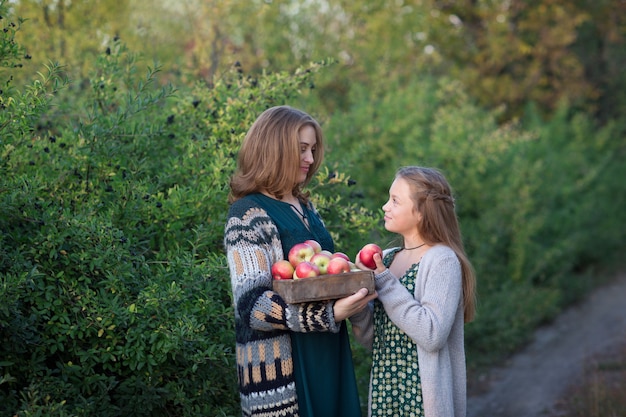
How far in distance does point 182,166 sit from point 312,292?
1.72 m

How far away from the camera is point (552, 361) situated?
760 centimetres

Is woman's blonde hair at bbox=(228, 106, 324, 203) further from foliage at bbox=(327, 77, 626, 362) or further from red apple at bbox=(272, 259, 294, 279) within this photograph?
foliage at bbox=(327, 77, 626, 362)

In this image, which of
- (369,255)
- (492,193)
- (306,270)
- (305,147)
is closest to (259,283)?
(306,270)

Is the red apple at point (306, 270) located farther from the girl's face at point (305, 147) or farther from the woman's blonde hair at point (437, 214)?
the woman's blonde hair at point (437, 214)

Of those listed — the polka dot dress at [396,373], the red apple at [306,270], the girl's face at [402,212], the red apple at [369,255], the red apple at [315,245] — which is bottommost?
the polka dot dress at [396,373]

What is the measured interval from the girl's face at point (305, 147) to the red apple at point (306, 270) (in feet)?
1.44

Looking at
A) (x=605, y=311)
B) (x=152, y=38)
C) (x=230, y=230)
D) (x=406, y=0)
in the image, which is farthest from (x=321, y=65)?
(x=406, y=0)

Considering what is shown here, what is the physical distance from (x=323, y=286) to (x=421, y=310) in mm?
429

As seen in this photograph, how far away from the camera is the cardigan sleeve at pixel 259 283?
2.78 meters

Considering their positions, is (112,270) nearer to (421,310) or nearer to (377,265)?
(377,265)

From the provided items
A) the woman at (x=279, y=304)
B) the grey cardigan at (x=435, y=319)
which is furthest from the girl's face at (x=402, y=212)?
the woman at (x=279, y=304)

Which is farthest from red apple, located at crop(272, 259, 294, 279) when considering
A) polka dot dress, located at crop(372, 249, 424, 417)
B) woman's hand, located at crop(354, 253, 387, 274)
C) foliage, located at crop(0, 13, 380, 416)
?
foliage, located at crop(0, 13, 380, 416)

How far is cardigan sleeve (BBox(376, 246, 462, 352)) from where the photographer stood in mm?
2932

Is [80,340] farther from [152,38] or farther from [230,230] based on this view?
[152,38]
